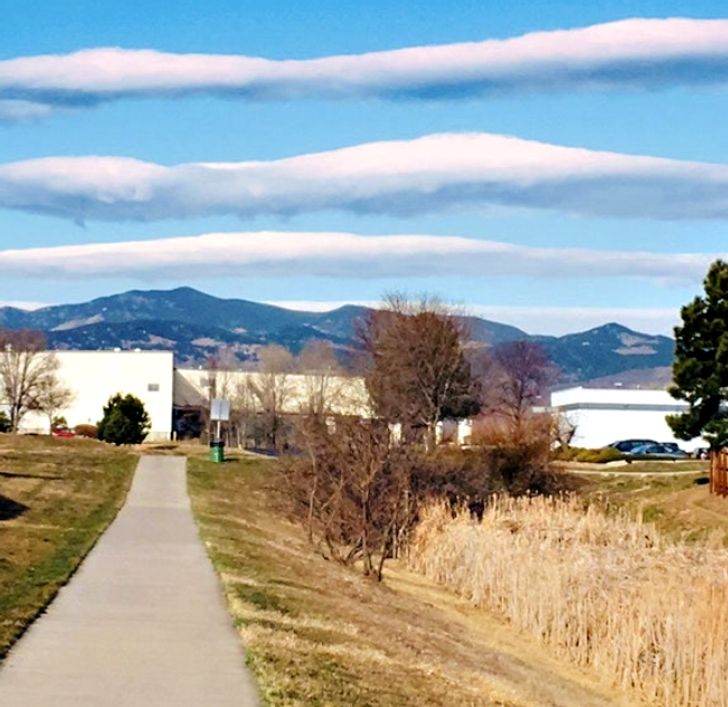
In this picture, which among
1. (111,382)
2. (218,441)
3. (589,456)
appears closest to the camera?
(218,441)

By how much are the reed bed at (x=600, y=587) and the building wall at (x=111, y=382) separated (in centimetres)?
8204

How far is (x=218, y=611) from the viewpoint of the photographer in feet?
59.7

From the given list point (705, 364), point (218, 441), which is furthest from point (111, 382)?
point (705, 364)

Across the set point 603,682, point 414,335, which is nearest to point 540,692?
point 603,682

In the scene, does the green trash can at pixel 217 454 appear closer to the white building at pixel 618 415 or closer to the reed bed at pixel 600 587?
the reed bed at pixel 600 587

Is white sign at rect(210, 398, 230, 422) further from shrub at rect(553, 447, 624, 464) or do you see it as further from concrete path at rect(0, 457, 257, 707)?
concrete path at rect(0, 457, 257, 707)

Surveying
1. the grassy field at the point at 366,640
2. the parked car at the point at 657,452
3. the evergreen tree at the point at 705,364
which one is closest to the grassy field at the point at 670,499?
the evergreen tree at the point at 705,364

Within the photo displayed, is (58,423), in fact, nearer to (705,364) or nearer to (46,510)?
(705,364)

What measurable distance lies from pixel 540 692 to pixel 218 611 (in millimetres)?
4367

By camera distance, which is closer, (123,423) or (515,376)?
(123,423)

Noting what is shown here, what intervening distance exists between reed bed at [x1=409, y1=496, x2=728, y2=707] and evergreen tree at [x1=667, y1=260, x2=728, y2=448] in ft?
57.0

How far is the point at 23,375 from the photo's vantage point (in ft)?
358

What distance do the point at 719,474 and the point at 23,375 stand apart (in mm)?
70115

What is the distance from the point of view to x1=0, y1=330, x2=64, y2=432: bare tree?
108m
